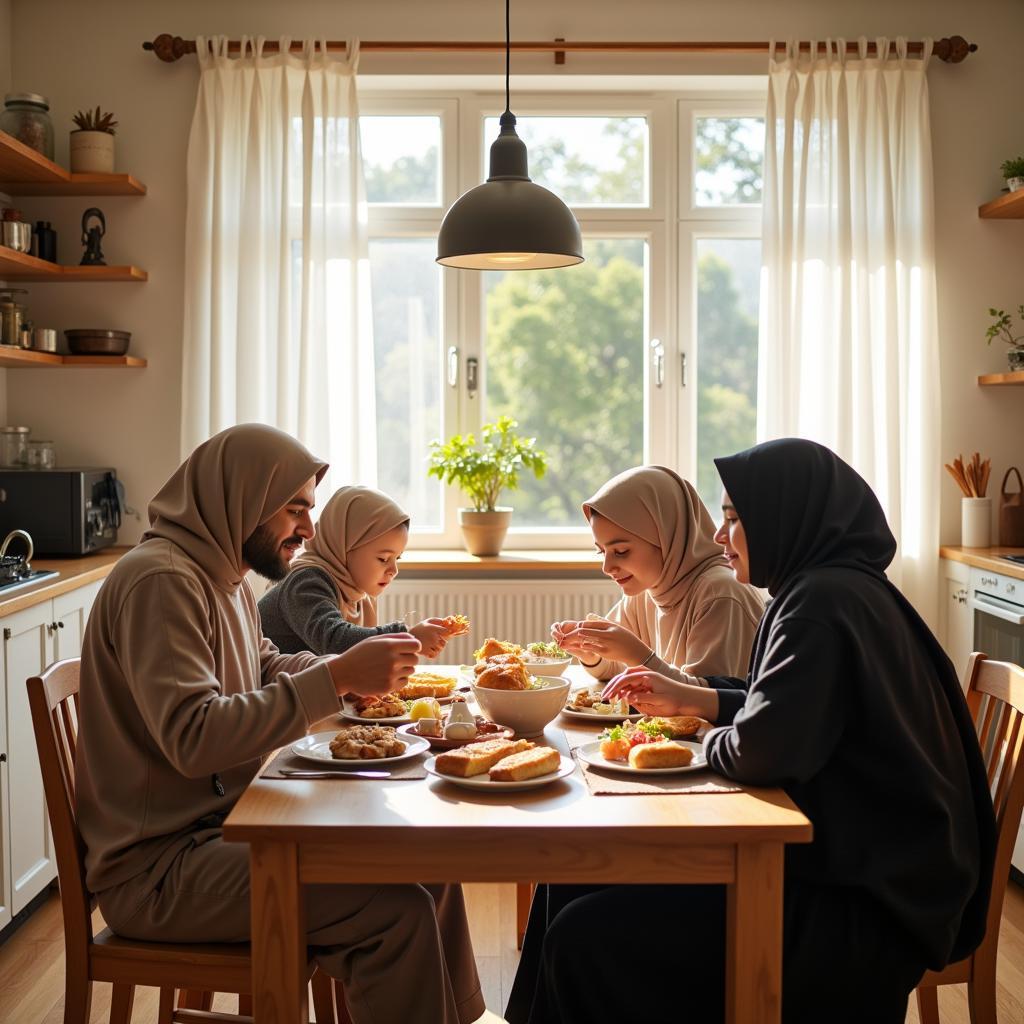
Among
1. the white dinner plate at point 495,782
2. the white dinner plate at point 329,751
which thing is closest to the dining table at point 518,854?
the white dinner plate at point 495,782

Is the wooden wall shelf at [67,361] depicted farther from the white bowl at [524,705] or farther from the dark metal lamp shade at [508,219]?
the white bowl at [524,705]

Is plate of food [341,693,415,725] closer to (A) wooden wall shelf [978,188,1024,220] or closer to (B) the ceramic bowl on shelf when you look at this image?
(B) the ceramic bowl on shelf

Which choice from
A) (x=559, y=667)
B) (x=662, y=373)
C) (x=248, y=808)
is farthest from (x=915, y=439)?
(x=248, y=808)

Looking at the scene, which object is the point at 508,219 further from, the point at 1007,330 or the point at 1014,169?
the point at 1007,330

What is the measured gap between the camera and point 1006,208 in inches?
166

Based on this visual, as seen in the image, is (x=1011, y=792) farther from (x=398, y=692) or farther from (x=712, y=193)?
(x=712, y=193)

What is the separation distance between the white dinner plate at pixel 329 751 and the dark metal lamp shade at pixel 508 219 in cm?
105

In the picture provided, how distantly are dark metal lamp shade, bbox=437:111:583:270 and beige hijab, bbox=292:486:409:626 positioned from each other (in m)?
0.80

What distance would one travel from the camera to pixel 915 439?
425cm

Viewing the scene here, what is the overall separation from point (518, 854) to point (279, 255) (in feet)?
10.3

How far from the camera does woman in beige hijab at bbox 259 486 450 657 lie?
2865mm

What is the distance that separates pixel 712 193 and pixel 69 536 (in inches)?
110

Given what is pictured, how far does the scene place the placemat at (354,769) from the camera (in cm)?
181

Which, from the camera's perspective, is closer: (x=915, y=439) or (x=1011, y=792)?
(x=1011, y=792)
